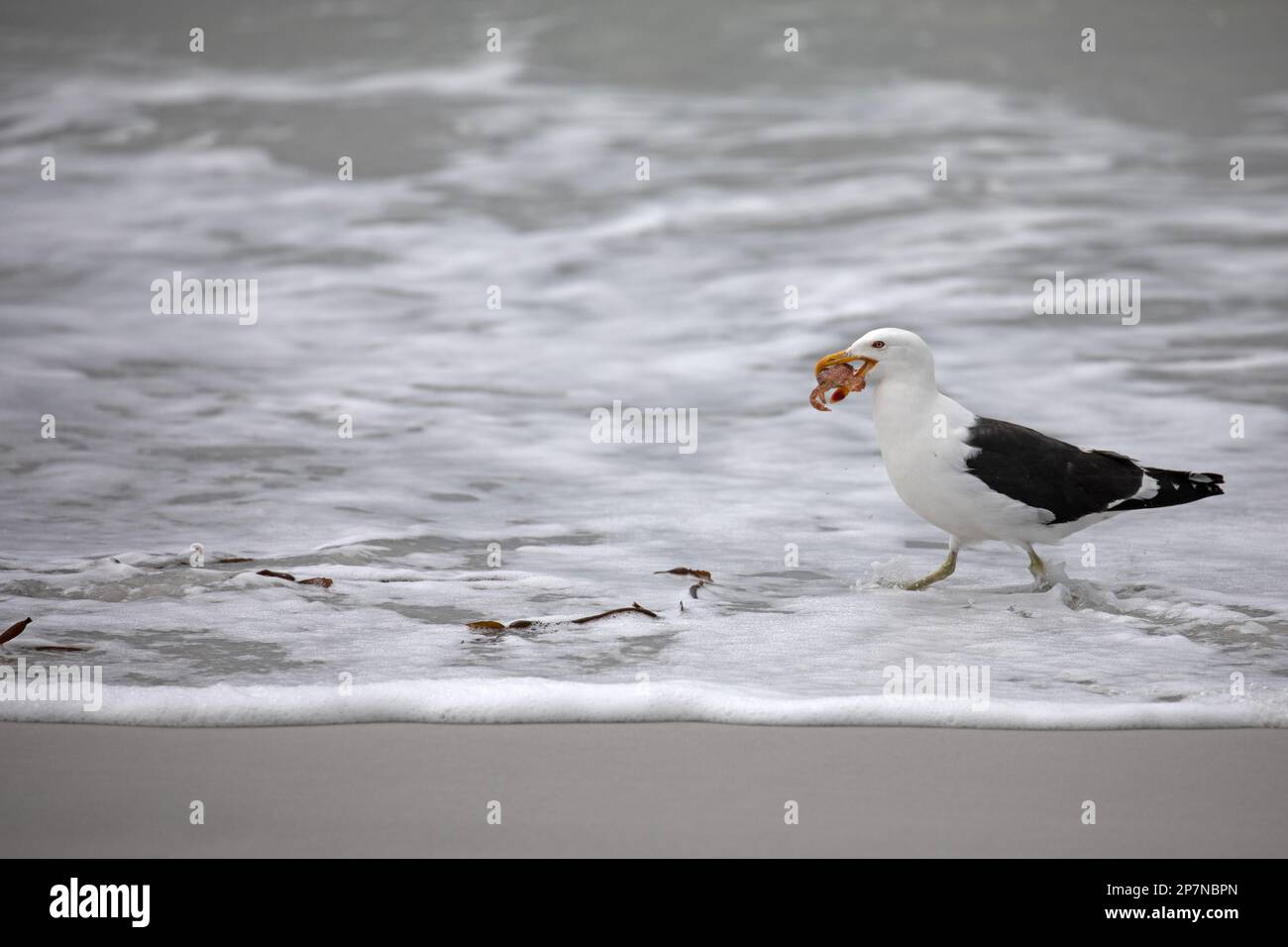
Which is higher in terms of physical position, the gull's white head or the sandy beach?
the gull's white head

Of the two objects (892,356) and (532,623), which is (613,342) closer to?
(892,356)

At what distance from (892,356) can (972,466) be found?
1.33 ft

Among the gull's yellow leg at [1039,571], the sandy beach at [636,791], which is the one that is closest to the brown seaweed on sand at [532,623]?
the sandy beach at [636,791]

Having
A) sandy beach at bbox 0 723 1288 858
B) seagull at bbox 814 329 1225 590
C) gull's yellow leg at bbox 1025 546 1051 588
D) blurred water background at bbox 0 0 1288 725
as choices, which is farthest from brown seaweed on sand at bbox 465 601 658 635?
gull's yellow leg at bbox 1025 546 1051 588

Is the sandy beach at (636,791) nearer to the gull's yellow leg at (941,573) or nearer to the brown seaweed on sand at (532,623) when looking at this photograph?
the brown seaweed on sand at (532,623)

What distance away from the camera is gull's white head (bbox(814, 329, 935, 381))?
4.64 m

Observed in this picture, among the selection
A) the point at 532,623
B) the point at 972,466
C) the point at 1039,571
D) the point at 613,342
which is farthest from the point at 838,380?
the point at 613,342

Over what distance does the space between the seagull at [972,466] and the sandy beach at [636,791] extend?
108 cm

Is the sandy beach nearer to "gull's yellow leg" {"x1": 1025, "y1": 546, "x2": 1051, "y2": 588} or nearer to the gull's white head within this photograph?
"gull's yellow leg" {"x1": 1025, "y1": 546, "x2": 1051, "y2": 588}

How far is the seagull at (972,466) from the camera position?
15.0ft

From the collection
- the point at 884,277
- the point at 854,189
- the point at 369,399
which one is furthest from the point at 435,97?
the point at 369,399

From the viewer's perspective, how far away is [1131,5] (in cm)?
1750

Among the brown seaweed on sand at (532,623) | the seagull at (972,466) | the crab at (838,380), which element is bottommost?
the brown seaweed on sand at (532,623)

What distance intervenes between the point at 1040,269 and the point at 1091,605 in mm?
5424
